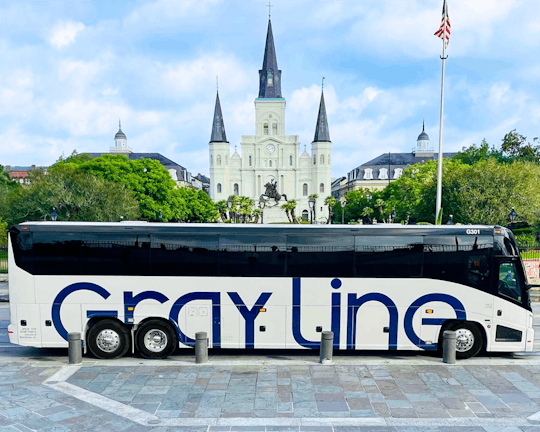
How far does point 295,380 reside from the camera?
344 inches

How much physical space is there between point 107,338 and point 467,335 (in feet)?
29.0

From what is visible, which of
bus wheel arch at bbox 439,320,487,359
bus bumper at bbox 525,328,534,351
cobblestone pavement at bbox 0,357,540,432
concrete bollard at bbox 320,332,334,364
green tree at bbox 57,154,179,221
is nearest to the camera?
cobblestone pavement at bbox 0,357,540,432

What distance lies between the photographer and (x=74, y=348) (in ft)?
31.1

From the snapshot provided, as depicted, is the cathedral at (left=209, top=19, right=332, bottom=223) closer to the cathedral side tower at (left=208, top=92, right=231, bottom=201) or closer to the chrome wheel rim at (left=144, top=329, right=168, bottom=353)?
the cathedral side tower at (left=208, top=92, right=231, bottom=201)

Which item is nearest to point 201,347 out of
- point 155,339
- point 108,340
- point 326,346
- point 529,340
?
point 155,339

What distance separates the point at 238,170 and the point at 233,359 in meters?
88.1

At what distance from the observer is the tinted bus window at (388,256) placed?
9.32 m

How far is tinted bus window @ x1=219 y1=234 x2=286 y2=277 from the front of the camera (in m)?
9.34

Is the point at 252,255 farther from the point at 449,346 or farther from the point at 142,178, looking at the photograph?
the point at 142,178

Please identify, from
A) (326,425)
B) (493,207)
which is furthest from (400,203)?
(326,425)

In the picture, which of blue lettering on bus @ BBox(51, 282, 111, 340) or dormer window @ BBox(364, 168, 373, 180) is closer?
blue lettering on bus @ BBox(51, 282, 111, 340)

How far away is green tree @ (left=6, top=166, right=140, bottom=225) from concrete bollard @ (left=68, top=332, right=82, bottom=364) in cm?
2364

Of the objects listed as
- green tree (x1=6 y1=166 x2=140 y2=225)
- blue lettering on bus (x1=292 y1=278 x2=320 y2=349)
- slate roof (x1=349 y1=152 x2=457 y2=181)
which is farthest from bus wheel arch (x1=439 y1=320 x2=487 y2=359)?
slate roof (x1=349 y1=152 x2=457 y2=181)

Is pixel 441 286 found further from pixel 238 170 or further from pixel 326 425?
pixel 238 170
